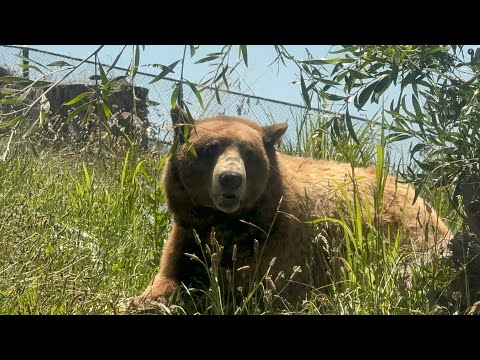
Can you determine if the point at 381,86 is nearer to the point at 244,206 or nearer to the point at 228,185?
the point at 228,185

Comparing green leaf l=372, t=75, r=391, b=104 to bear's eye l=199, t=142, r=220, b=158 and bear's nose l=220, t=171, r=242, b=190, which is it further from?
bear's eye l=199, t=142, r=220, b=158

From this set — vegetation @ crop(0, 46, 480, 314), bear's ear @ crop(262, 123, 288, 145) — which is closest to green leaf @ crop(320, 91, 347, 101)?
vegetation @ crop(0, 46, 480, 314)

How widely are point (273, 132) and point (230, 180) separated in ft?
3.03

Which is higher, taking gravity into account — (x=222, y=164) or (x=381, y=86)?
(x=381, y=86)

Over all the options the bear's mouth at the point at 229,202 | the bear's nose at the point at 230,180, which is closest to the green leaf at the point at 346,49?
the bear's nose at the point at 230,180

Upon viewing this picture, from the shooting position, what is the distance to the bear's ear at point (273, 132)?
623cm

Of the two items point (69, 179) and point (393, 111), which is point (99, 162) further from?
point (393, 111)

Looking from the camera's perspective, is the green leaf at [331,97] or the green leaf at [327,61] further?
the green leaf at [331,97]

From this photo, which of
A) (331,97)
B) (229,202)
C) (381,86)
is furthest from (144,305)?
(381,86)

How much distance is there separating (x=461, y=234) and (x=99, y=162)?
14.2ft

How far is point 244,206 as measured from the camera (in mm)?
5820

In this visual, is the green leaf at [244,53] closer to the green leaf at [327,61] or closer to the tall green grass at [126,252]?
the green leaf at [327,61]

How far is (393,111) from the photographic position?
4.59 metres
